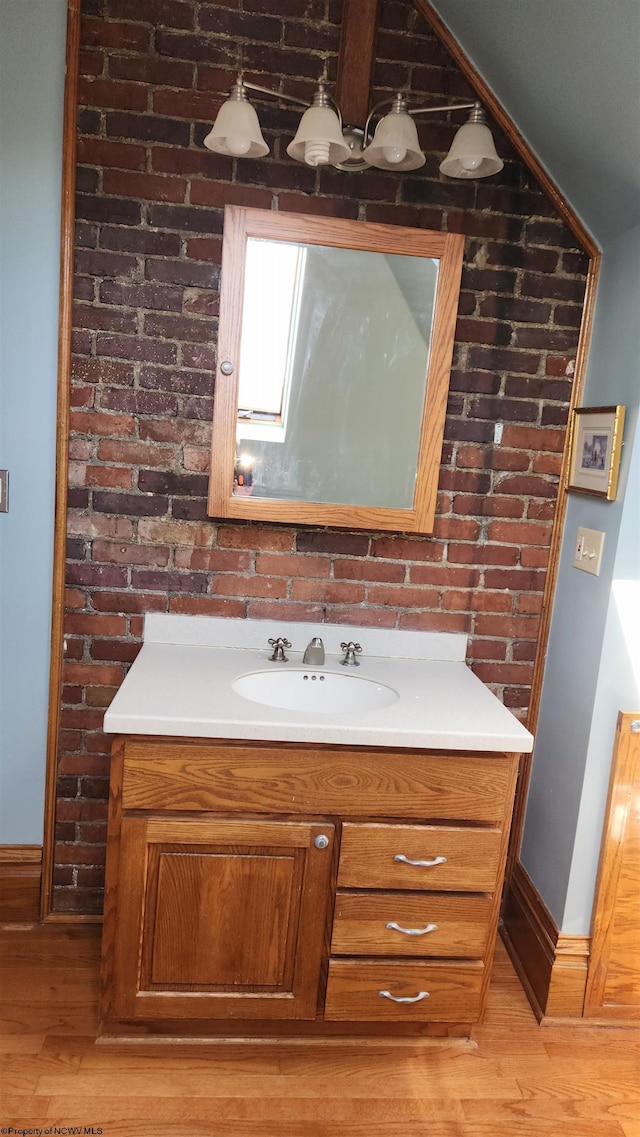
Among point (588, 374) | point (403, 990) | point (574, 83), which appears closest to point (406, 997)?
point (403, 990)

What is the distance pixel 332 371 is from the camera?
2107 mm

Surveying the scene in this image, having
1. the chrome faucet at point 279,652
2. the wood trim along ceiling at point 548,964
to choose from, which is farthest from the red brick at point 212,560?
the wood trim along ceiling at point 548,964

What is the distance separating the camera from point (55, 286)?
6.68 ft

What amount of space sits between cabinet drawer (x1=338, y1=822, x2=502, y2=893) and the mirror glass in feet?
2.68

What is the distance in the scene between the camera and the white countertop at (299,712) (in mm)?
1715

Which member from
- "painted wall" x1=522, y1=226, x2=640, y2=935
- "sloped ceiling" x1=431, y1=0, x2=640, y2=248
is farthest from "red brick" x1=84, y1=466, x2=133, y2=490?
"sloped ceiling" x1=431, y1=0, x2=640, y2=248

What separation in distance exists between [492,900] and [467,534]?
36.3 inches

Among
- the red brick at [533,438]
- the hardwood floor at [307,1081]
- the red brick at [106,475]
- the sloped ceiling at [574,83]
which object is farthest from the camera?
the red brick at [533,438]

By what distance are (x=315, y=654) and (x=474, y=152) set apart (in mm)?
1230

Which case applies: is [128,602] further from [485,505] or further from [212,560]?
[485,505]

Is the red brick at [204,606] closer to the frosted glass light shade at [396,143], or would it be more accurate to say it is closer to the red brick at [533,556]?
the red brick at [533,556]

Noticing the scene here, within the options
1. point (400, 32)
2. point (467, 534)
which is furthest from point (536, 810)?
point (400, 32)

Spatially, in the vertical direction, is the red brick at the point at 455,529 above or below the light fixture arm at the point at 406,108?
below

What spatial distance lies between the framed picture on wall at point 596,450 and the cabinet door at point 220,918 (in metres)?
1.03
